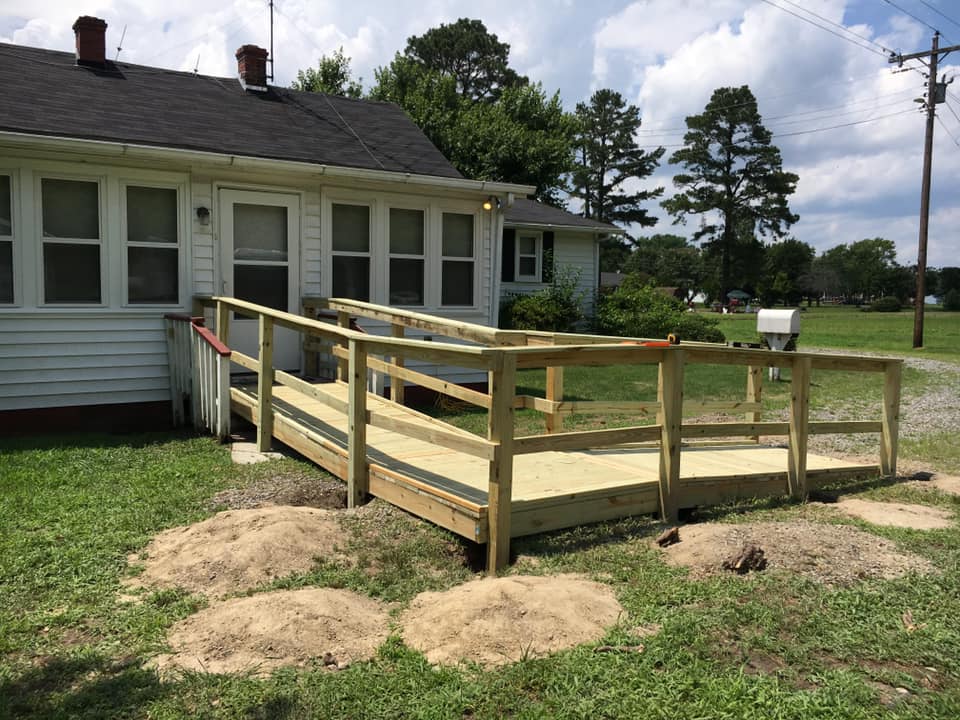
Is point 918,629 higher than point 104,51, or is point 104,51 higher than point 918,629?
point 104,51

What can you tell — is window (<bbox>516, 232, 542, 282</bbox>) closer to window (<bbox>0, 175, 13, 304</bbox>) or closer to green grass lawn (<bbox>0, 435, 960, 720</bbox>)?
window (<bbox>0, 175, 13, 304</bbox>)

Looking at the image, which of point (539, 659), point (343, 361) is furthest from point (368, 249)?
point (539, 659)

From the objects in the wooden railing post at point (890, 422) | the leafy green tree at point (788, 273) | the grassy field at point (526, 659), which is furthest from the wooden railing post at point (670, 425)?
the leafy green tree at point (788, 273)

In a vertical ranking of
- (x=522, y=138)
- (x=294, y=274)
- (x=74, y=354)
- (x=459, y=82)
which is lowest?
(x=74, y=354)

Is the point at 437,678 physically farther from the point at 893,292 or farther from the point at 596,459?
the point at 893,292

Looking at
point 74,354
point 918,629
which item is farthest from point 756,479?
point 74,354

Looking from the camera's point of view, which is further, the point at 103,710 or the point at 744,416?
the point at 744,416

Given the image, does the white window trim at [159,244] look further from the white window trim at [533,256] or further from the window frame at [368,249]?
the white window trim at [533,256]

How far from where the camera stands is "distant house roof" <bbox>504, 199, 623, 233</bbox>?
19922 mm

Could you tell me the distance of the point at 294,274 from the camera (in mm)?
9602

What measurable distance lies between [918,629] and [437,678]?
216 cm

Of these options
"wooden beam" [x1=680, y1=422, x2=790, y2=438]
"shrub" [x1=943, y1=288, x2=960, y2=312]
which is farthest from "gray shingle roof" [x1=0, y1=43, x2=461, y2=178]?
"shrub" [x1=943, y1=288, x2=960, y2=312]

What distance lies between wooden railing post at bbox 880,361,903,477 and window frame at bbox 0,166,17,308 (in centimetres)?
837

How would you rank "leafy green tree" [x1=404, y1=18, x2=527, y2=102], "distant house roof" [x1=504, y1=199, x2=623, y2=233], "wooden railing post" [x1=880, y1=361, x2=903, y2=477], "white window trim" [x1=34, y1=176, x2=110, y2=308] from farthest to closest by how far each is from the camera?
"leafy green tree" [x1=404, y1=18, x2=527, y2=102]
"distant house roof" [x1=504, y1=199, x2=623, y2=233]
"white window trim" [x1=34, y1=176, x2=110, y2=308]
"wooden railing post" [x1=880, y1=361, x2=903, y2=477]
